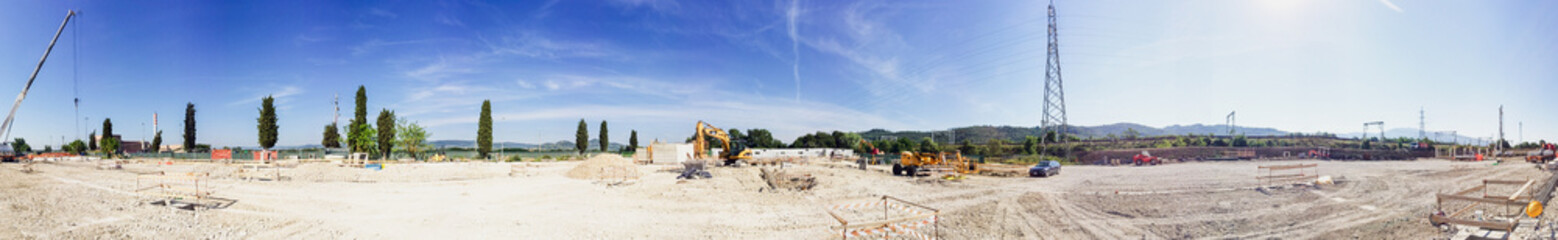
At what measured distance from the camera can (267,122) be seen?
1874 inches

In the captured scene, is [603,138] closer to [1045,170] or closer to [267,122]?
[267,122]

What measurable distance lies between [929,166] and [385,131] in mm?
41751

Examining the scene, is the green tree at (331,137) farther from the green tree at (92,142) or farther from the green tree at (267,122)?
the green tree at (92,142)

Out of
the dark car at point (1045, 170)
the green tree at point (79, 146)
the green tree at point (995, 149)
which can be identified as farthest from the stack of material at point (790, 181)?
the green tree at point (79, 146)

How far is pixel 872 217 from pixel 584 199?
25.2ft

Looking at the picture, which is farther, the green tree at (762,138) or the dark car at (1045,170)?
the green tree at (762,138)

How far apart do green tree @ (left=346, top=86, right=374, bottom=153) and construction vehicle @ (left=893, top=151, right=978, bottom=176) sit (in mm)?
41996

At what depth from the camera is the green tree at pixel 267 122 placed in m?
47.5

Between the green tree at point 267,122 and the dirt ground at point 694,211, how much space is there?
32716 mm

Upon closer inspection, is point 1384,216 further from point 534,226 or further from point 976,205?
point 534,226

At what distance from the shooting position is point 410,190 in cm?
1911

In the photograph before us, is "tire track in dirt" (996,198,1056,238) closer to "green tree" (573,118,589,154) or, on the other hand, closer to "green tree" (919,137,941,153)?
"green tree" (919,137,941,153)

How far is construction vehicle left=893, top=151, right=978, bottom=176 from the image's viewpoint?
27.9 m

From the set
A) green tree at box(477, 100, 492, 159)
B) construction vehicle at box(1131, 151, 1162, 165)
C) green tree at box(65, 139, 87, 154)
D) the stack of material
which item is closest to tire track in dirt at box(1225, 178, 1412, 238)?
the stack of material
